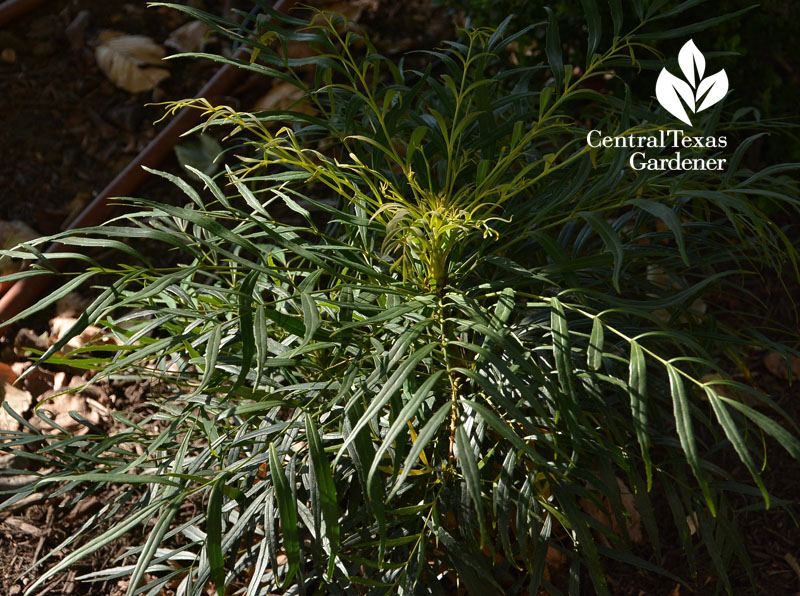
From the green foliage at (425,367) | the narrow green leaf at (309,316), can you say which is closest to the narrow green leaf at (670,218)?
the green foliage at (425,367)

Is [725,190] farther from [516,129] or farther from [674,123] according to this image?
[516,129]

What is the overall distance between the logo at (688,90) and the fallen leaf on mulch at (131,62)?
172cm

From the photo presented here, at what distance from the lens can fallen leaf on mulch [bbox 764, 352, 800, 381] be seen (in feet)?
5.81

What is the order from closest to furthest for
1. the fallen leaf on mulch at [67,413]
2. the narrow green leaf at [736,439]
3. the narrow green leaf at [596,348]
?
the narrow green leaf at [736,439] < the narrow green leaf at [596,348] < the fallen leaf on mulch at [67,413]

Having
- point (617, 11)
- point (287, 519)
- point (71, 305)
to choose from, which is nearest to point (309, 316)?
point (287, 519)

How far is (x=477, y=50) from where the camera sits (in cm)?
175

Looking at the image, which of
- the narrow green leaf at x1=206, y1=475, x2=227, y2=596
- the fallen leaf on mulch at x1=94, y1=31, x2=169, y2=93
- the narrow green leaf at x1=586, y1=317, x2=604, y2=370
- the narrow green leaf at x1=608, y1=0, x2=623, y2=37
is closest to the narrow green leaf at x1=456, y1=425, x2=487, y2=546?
the narrow green leaf at x1=586, y1=317, x2=604, y2=370

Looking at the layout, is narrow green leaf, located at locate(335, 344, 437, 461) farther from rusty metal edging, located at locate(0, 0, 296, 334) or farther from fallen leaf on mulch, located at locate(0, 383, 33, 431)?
rusty metal edging, located at locate(0, 0, 296, 334)

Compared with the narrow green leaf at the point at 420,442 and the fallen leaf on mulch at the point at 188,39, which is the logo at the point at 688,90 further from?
the fallen leaf on mulch at the point at 188,39

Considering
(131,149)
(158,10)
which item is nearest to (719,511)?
(131,149)

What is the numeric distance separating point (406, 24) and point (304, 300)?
1957 mm

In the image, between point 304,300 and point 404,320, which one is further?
point 404,320

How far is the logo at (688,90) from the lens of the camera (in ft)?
4.51

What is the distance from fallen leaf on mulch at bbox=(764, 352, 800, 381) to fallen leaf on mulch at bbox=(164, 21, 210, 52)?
6.46ft
